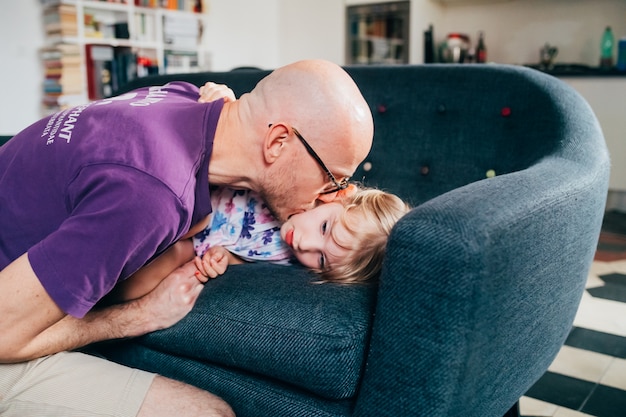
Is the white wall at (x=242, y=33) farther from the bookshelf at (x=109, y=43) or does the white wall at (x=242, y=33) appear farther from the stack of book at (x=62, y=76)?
the stack of book at (x=62, y=76)

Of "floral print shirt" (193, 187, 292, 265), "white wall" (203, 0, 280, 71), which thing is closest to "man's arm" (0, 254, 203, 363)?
"floral print shirt" (193, 187, 292, 265)

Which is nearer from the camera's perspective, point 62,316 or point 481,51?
point 62,316

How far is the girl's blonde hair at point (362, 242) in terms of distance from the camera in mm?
1424

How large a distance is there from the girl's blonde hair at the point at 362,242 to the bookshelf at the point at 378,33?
421 centimetres

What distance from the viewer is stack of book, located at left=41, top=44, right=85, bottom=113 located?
4.48 meters

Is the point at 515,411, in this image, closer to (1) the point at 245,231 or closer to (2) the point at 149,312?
(1) the point at 245,231

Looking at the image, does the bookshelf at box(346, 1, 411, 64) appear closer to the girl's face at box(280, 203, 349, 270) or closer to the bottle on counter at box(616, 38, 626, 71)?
the bottle on counter at box(616, 38, 626, 71)

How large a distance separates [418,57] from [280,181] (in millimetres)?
4336

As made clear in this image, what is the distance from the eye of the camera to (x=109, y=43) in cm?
475

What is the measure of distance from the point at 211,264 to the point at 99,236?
508 mm

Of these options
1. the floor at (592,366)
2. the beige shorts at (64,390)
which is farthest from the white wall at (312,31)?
the beige shorts at (64,390)

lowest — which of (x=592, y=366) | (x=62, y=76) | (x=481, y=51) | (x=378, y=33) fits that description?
(x=592, y=366)

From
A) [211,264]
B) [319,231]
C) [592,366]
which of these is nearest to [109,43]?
[211,264]

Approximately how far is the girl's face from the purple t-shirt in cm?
28
